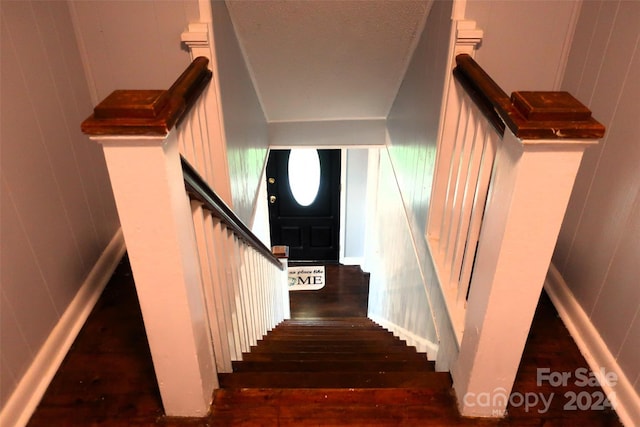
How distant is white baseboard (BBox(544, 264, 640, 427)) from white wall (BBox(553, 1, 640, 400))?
0.02 meters

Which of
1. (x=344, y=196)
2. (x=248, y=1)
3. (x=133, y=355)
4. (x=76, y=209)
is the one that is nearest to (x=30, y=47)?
(x=76, y=209)

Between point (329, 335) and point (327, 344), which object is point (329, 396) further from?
point (329, 335)

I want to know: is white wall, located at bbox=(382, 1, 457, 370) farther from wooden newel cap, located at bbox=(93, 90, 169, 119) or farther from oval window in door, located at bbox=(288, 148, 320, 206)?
oval window in door, located at bbox=(288, 148, 320, 206)

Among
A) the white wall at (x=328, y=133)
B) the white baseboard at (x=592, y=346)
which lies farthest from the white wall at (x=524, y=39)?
the white wall at (x=328, y=133)

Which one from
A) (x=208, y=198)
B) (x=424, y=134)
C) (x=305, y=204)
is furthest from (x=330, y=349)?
(x=305, y=204)

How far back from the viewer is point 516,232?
1.11 meters

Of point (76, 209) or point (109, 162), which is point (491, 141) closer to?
point (109, 162)

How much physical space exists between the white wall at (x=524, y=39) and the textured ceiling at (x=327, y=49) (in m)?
0.31

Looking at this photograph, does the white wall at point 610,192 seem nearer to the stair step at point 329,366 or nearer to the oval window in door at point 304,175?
the stair step at point 329,366

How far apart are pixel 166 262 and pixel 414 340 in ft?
5.78

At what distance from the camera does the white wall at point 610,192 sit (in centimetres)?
153

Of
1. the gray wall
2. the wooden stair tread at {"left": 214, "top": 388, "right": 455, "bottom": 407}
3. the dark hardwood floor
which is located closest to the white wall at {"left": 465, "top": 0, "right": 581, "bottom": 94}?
the dark hardwood floor

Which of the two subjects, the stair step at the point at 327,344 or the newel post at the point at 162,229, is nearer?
the newel post at the point at 162,229

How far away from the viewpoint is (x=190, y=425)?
141 centimetres
